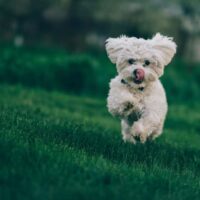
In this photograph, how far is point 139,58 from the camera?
9.32 meters

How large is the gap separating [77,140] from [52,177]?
2.58 metres

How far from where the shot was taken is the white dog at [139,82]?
9.35 metres

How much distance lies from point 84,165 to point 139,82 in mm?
2494

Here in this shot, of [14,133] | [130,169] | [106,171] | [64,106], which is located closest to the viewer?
[106,171]

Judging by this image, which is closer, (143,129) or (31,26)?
(143,129)

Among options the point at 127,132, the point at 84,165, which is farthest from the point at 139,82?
the point at 84,165

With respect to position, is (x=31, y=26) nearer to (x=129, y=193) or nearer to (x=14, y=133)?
(x=14, y=133)

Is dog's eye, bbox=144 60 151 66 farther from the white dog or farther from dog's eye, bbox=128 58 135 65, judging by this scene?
dog's eye, bbox=128 58 135 65

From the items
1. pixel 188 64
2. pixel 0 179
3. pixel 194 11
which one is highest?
pixel 194 11

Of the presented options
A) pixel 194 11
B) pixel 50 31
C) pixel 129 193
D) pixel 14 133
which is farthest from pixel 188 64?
pixel 129 193

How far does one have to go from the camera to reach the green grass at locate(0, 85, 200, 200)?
6125 mm

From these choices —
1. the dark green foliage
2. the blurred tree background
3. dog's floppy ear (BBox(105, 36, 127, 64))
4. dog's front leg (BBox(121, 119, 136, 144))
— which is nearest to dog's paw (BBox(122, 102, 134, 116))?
dog's front leg (BBox(121, 119, 136, 144))

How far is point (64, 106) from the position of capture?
54.1ft

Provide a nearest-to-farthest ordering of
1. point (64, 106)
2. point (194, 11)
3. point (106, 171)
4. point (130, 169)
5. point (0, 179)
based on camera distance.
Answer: point (0, 179)
point (106, 171)
point (130, 169)
point (64, 106)
point (194, 11)
